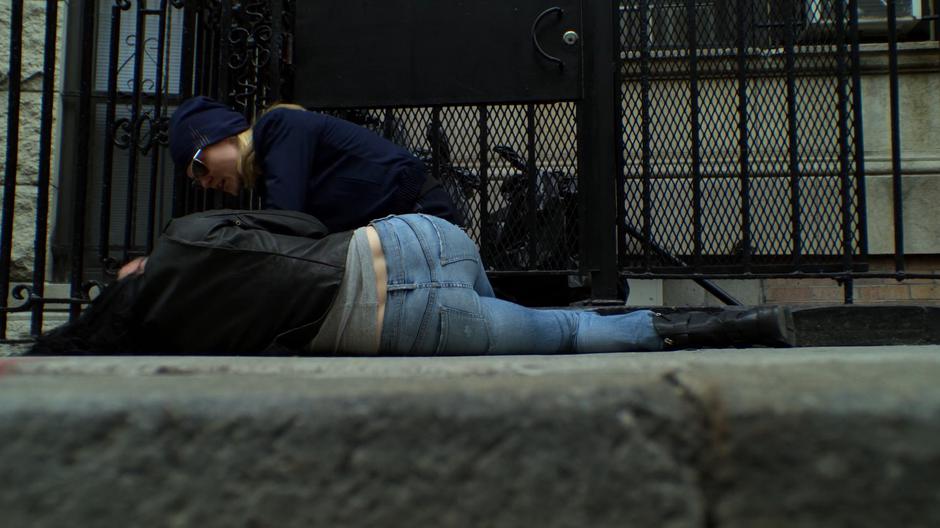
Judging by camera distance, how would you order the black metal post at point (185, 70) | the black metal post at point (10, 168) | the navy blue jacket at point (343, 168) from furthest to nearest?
the black metal post at point (185, 70) < the navy blue jacket at point (343, 168) < the black metal post at point (10, 168)

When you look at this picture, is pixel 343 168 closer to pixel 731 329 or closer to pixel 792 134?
pixel 731 329

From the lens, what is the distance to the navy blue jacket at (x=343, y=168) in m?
2.85

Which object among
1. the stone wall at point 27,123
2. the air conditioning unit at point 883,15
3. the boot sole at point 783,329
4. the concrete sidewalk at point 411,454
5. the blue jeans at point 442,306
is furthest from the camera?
the air conditioning unit at point 883,15

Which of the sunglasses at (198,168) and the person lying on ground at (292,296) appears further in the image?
the sunglasses at (198,168)

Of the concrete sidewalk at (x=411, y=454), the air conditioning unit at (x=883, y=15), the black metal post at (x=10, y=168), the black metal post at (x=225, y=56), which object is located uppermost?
the air conditioning unit at (x=883, y=15)

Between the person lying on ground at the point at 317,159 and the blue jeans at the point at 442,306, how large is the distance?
0.66m

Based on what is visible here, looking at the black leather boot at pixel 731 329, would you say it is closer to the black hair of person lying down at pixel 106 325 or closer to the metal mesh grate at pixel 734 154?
the metal mesh grate at pixel 734 154

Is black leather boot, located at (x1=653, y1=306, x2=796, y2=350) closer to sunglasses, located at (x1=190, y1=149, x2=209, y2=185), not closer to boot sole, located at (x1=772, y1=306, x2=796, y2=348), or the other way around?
boot sole, located at (x1=772, y1=306, x2=796, y2=348)

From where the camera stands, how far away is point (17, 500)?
1.04 metres

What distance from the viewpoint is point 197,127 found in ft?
9.48

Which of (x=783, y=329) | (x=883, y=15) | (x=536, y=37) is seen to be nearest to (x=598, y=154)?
(x=536, y=37)

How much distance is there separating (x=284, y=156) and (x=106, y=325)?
1005mm

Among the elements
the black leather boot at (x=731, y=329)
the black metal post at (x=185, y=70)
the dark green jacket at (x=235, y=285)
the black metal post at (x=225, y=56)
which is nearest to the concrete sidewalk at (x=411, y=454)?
the dark green jacket at (x=235, y=285)

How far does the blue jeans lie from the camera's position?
211 centimetres
